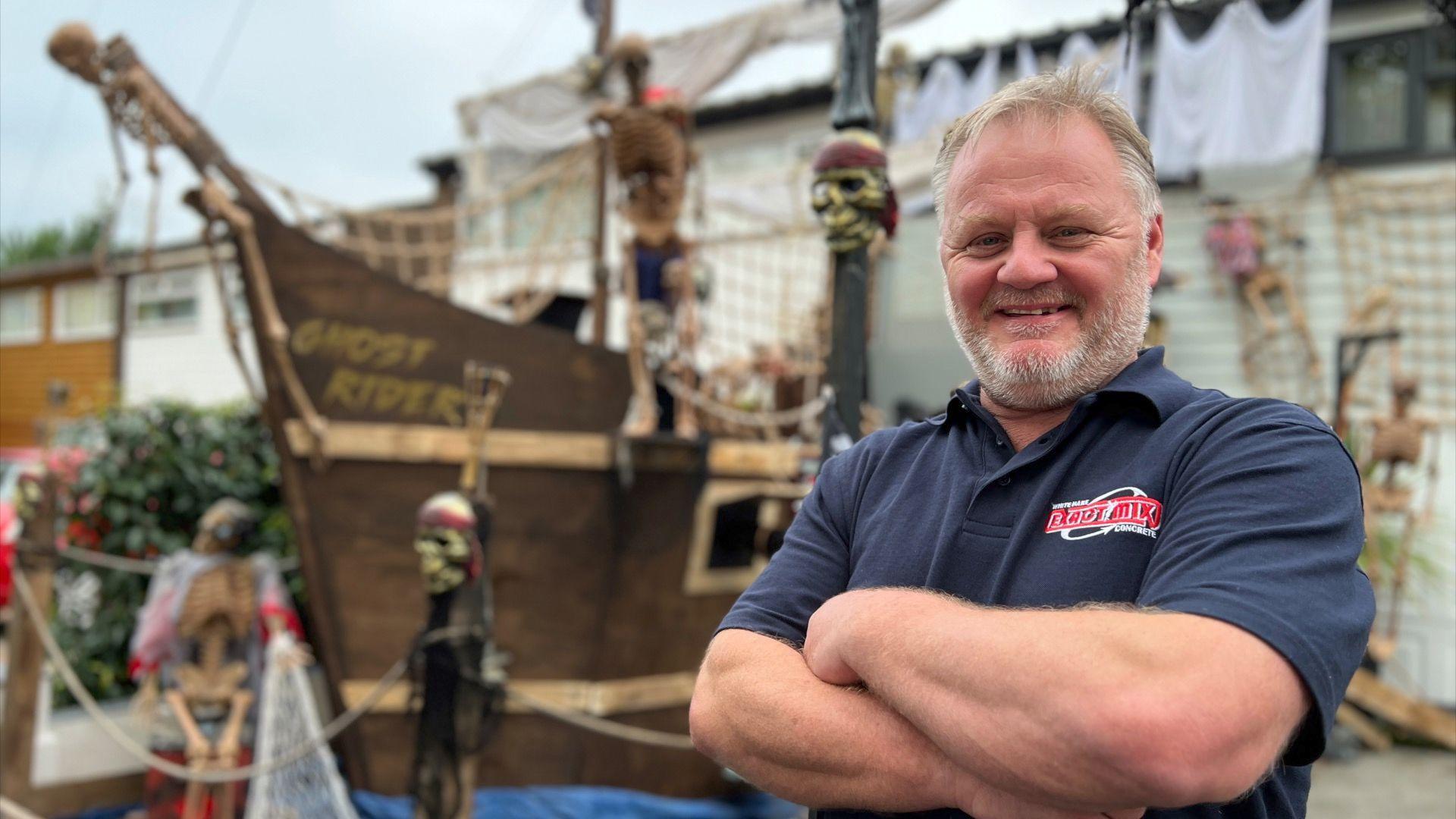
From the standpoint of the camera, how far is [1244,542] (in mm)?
987

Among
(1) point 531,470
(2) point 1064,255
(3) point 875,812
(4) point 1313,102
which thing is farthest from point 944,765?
(4) point 1313,102

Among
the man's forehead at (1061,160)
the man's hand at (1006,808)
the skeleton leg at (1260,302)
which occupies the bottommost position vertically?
the man's hand at (1006,808)

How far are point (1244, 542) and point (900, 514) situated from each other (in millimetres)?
403

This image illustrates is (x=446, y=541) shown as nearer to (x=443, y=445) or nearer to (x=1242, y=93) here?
(x=443, y=445)

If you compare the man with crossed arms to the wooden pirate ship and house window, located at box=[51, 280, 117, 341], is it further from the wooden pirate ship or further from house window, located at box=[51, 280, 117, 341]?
house window, located at box=[51, 280, 117, 341]

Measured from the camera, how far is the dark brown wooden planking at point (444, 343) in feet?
15.6

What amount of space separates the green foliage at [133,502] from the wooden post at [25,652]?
959 millimetres

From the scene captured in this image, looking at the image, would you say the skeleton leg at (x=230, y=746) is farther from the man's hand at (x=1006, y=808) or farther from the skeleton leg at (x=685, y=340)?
the man's hand at (x=1006, y=808)

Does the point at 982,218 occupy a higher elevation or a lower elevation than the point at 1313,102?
lower

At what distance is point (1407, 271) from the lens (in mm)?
7848

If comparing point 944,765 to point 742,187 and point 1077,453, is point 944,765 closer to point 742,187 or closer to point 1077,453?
point 1077,453

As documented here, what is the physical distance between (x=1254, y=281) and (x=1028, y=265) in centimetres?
790

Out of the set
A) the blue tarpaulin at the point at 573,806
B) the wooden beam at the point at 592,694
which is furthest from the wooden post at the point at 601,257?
the blue tarpaulin at the point at 573,806

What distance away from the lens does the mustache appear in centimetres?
125
